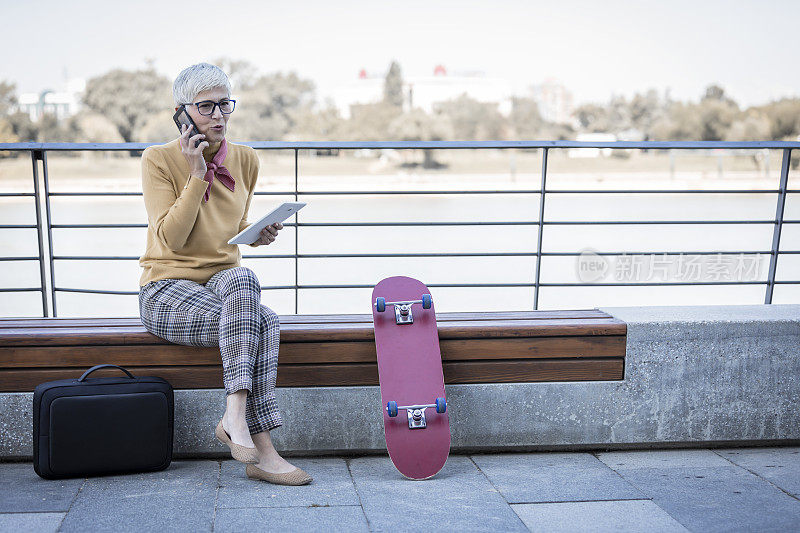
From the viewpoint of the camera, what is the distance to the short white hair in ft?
8.57

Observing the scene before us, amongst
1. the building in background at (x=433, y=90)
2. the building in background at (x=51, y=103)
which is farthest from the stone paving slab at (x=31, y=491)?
the building in background at (x=433, y=90)

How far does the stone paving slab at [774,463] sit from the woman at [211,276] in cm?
170

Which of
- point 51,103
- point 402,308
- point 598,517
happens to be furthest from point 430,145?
point 51,103

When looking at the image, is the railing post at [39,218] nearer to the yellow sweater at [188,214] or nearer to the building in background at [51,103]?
the yellow sweater at [188,214]

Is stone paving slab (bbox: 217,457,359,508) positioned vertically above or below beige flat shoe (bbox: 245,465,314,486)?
below

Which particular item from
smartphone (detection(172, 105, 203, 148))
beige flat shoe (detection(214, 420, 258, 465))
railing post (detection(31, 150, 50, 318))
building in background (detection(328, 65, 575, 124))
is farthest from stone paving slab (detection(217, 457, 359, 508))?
building in background (detection(328, 65, 575, 124))

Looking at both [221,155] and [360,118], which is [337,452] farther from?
[360,118]

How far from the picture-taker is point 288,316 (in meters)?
3.06

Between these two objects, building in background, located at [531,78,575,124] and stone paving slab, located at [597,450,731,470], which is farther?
building in background, located at [531,78,575,124]

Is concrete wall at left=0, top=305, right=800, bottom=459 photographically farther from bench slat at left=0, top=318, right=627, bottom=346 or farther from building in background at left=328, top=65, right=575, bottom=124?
building in background at left=328, top=65, right=575, bottom=124

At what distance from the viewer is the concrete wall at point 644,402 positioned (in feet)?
9.48

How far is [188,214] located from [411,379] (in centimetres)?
101

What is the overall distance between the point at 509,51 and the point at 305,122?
20.9 m

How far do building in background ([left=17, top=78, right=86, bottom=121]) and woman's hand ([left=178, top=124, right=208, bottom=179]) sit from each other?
131 feet
